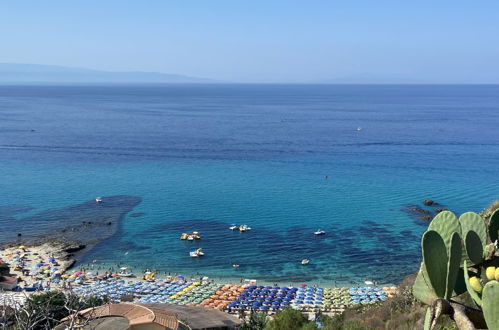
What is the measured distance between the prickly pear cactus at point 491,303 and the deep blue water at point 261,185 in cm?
2588

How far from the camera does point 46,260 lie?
31594 mm

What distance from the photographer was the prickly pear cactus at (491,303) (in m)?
4.04

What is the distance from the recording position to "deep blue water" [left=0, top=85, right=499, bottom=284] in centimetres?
3300

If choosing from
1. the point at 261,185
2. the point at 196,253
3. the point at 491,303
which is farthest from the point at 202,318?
the point at 261,185

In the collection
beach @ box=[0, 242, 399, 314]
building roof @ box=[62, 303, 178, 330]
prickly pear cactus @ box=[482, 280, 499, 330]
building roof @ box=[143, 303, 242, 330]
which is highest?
prickly pear cactus @ box=[482, 280, 499, 330]

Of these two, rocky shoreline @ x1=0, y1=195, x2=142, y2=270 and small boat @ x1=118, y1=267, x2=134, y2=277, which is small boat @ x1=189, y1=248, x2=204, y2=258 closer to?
Result: small boat @ x1=118, y1=267, x2=134, y2=277

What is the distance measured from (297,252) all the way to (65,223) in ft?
61.5

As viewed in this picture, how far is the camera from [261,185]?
49938mm

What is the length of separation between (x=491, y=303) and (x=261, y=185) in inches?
1805

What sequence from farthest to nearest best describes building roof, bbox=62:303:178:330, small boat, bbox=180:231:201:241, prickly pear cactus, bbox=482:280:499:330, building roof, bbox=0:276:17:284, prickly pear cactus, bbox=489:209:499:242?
small boat, bbox=180:231:201:241 < building roof, bbox=0:276:17:284 < building roof, bbox=62:303:178:330 < prickly pear cactus, bbox=489:209:499:242 < prickly pear cactus, bbox=482:280:499:330

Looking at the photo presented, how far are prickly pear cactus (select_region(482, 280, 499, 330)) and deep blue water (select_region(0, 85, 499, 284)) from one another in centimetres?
2588

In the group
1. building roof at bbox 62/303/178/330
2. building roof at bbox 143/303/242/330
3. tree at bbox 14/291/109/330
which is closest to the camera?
tree at bbox 14/291/109/330

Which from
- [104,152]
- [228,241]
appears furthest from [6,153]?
[228,241]

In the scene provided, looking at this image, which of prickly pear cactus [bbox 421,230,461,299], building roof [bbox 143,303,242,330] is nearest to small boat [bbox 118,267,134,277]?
building roof [bbox 143,303,242,330]
